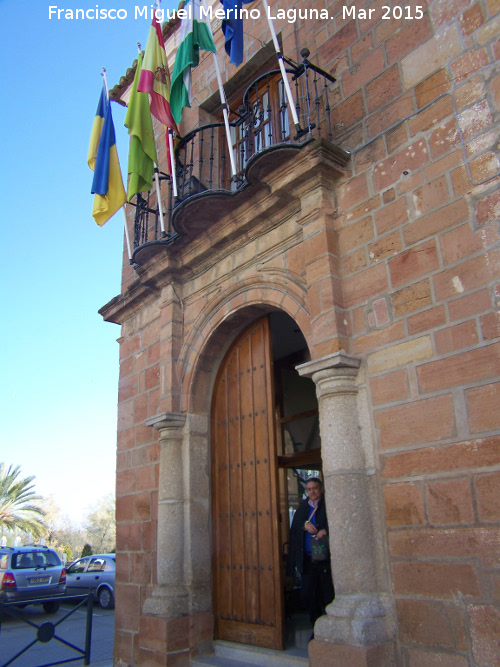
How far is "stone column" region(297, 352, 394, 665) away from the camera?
3.11 m

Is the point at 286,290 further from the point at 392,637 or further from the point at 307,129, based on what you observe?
the point at 392,637

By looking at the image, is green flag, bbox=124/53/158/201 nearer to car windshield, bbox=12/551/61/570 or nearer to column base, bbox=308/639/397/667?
column base, bbox=308/639/397/667

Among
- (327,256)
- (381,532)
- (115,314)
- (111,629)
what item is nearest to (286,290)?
(327,256)

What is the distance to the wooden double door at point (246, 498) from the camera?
180 inches

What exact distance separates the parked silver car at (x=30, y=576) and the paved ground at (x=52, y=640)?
0.43m

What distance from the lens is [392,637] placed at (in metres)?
3.17

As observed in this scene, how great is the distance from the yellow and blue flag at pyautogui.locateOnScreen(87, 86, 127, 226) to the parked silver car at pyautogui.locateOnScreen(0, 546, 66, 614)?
26.2 ft

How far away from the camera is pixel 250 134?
5.23m

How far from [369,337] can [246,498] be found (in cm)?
207

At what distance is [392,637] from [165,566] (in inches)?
93.3

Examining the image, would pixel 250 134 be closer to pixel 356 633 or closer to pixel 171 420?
pixel 171 420

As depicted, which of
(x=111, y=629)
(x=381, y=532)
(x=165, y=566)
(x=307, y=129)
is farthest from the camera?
(x=111, y=629)

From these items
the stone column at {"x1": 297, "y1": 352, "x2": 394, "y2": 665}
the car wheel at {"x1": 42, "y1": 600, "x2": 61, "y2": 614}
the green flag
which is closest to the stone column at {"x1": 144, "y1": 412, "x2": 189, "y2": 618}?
the stone column at {"x1": 297, "y1": 352, "x2": 394, "y2": 665}

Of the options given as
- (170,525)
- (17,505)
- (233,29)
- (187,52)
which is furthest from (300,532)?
(17,505)
